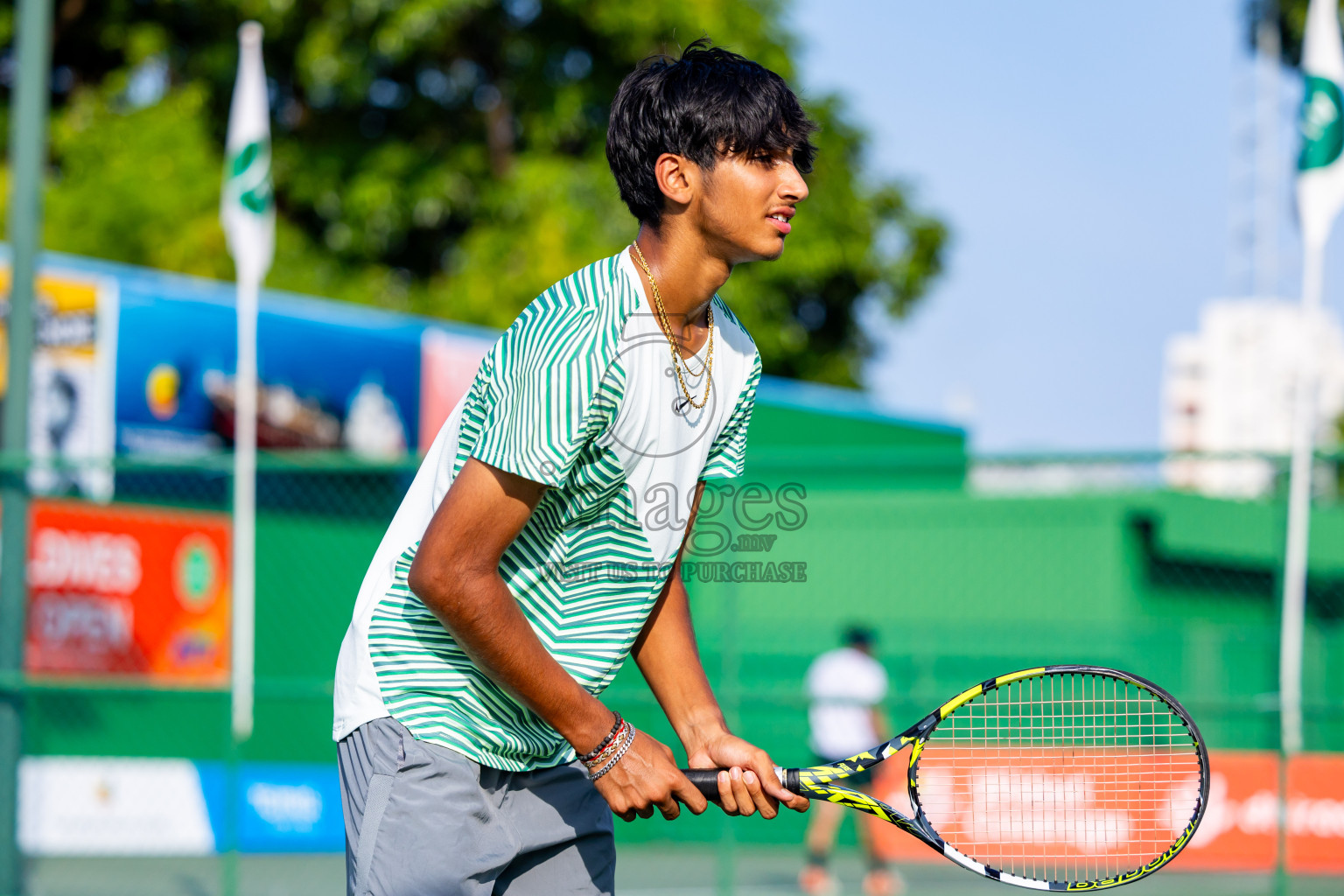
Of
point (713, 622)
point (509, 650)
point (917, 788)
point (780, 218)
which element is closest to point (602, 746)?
point (509, 650)

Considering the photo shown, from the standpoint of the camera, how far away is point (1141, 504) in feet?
44.9

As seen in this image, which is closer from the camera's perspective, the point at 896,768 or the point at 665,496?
the point at 665,496

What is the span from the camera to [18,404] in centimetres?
680

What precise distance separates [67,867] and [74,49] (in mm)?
13400

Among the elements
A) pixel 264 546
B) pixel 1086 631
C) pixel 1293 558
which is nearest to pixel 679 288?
pixel 1293 558

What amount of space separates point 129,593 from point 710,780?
25.1 feet

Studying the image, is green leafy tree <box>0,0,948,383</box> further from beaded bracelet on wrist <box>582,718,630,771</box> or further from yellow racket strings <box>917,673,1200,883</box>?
beaded bracelet on wrist <box>582,718,630,771</box>

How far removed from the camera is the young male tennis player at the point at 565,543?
2.23 metres

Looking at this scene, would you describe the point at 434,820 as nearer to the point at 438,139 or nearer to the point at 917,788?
the point at 917,788

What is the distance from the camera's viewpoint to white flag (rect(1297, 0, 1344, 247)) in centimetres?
682

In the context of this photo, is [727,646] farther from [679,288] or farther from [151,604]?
[679,288]

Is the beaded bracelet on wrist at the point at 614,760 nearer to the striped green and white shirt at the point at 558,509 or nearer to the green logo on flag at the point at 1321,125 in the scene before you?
the striped green and white shirt at the point at 558,509

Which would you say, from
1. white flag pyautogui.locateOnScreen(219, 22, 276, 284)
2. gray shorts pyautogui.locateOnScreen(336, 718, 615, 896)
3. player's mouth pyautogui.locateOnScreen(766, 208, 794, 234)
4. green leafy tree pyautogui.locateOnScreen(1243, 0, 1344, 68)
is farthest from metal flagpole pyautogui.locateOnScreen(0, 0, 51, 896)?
green leafy tree pyautogui.locateOnScreen(1243, 0, 1344, 68)

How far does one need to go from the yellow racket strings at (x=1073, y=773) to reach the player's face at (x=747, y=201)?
1070 millimetres
